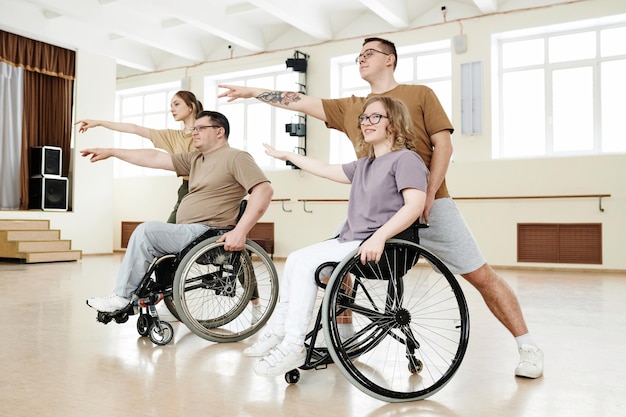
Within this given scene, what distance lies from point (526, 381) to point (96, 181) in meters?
8.10

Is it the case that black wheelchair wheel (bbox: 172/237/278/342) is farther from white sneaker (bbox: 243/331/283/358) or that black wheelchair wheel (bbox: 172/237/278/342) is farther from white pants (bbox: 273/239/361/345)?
white pants (bbox: 273/239/361/345)

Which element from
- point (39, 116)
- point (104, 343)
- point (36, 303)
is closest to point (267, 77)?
point (39, 116)

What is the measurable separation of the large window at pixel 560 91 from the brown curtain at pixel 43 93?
6.07m

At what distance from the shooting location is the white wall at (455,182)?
22.2 feet

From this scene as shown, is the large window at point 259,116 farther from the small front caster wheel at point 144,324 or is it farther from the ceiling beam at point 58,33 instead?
the small front caster wheel at point 144,324

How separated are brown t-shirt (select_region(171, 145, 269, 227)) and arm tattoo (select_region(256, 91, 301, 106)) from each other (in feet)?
1.20

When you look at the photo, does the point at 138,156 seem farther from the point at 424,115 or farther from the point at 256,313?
the point at 424,115

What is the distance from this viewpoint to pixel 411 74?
8.16 meters

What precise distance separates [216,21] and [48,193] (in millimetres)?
3359

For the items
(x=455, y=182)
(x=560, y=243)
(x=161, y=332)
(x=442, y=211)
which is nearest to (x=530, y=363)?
(x=442, y=211)

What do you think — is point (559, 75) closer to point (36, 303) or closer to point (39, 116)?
point (36, 303)

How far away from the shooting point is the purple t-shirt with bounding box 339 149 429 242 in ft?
5.89

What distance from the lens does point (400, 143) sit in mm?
1895

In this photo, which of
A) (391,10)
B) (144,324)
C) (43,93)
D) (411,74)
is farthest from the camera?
(43,93)
